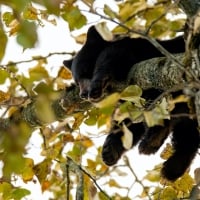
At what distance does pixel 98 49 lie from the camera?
13.5ft

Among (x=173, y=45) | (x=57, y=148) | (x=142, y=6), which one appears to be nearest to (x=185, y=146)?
(x=173, y=45)

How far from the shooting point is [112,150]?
373 cm

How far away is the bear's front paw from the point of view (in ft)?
12.2

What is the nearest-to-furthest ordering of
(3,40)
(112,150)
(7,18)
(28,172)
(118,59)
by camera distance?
(3,40) → (7,18) → (28,172) → (118,59) → (112,150)

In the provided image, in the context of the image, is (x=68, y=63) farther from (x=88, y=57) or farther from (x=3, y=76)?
(x=3, y=76)

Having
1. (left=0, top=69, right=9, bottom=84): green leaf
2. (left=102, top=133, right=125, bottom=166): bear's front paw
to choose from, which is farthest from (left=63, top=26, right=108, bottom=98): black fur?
(left=0, top=69, right=9, bottom=84): green leaf

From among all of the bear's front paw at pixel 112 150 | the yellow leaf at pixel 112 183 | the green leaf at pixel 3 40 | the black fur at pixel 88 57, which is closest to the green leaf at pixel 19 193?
the yellow leaf at pixel 112 183

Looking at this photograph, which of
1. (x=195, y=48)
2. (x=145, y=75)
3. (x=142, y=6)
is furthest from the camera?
(x=145, y=75)

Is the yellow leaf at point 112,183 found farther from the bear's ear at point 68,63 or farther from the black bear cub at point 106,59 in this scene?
the bear's ear at point 68,63

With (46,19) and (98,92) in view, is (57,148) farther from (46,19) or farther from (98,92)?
(46,19)

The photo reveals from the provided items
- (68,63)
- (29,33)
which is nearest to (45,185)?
(68,63)

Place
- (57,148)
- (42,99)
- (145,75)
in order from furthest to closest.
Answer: (57,148) < (145,75) < (42,99)

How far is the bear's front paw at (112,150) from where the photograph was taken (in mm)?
3705

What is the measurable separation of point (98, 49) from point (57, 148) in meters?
1.11
